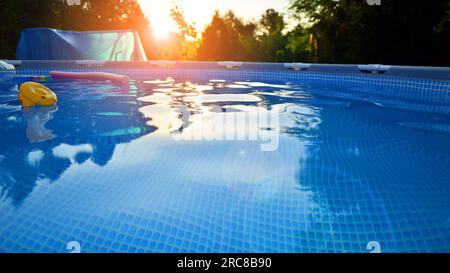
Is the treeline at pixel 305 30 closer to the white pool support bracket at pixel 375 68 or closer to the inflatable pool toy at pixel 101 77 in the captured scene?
the white pool support bracket at pixel 375 68

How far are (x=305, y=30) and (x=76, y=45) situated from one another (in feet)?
45.2

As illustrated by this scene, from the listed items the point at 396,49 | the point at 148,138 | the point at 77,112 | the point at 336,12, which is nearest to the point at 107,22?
the point at 336,12

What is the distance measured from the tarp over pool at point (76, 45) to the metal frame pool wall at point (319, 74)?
6.42 ft

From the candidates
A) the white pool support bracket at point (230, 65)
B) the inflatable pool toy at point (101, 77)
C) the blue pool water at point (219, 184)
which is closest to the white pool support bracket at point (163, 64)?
the white pool support bracket at point (230, 65)

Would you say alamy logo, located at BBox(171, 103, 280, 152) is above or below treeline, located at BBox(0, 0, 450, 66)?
below

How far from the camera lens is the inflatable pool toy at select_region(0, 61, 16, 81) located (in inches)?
272

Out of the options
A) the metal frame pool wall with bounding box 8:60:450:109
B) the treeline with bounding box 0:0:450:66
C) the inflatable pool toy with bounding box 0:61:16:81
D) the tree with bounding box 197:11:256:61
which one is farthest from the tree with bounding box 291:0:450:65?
the tree with bounding box 197:11:256:61

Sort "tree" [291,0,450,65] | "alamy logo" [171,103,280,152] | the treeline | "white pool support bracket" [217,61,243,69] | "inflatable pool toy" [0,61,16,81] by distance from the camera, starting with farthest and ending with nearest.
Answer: the treeline
"tree" [291,0,450,65]
"white pool support bracket" [217,61,243,69]
"inflatable pool toy" [0,61,16,81]
"alamy logo" [171,103,280,152]

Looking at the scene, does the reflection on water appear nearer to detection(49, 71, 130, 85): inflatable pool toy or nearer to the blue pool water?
the blue pool water

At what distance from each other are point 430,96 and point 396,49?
5.33m

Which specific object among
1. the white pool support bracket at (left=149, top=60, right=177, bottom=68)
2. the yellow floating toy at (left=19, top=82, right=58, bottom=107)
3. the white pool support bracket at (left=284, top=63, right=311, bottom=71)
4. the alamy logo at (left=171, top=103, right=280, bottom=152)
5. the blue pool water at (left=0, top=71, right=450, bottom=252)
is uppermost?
the white pool support bracket at (left=149, top=60, right=177, bottom=68)

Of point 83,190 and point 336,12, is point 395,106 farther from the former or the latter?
point 336,12

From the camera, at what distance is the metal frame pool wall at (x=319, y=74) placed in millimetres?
5180

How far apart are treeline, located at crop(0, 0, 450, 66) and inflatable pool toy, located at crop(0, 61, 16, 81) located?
25.4 feet
